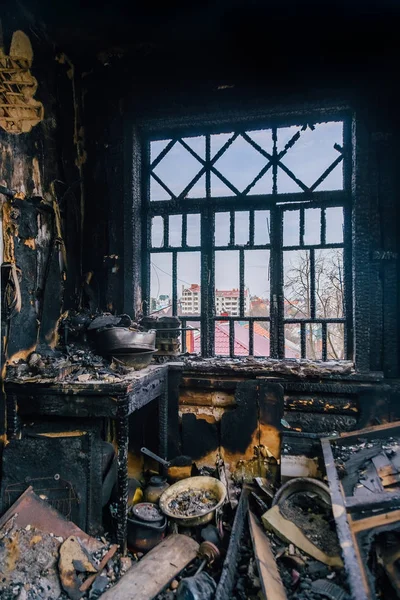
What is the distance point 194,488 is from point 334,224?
3.00 meters

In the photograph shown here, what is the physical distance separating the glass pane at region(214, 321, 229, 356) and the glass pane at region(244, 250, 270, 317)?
0.34m

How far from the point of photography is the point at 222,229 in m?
4.20

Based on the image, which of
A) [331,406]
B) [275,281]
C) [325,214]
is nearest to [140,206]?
[275,281]

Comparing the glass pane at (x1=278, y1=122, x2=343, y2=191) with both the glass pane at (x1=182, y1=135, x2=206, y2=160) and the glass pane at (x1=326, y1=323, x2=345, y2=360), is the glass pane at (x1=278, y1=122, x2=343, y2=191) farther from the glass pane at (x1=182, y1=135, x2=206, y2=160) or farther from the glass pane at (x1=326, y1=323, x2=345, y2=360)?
the glass pane at (x1=326, y1=323, x2=345, y2=360)

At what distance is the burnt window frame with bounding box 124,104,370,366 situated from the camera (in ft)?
11.8

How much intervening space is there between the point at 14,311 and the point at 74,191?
1661 mm

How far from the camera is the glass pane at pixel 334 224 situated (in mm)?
3883

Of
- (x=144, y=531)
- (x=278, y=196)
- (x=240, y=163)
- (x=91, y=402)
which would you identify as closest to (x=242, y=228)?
(x=278, y=196)

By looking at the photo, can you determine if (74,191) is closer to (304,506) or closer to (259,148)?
(259,148)

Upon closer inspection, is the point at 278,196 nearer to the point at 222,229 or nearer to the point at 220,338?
the point at 222,229

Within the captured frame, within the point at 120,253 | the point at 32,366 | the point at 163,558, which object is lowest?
the point at 163,558

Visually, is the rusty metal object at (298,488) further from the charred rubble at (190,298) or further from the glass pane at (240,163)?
the glass pane at (240,163)

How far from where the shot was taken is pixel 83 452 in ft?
9.45

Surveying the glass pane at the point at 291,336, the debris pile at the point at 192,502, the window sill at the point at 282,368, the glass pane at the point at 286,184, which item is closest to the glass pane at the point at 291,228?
the glass pane at the point at 286,184
